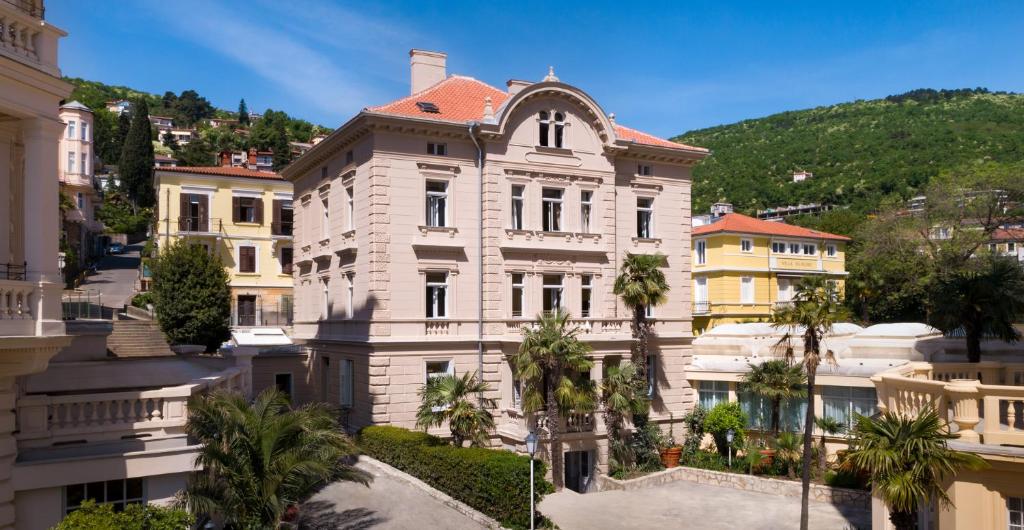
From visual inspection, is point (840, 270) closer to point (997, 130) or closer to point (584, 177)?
point (584, 177)

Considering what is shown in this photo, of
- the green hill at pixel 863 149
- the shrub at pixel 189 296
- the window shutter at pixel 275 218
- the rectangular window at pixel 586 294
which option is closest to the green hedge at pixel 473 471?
the rectangular window at pixel 586 294

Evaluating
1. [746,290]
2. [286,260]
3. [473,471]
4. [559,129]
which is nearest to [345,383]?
[473,471]

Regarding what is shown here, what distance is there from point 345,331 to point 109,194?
8522cm

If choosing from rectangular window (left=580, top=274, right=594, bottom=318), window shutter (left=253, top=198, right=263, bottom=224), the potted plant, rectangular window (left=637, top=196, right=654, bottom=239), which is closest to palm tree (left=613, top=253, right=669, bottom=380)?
rectangular window (left=580, top=274, right=594, bottom=318)

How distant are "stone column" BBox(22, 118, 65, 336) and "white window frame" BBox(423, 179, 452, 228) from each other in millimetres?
18994

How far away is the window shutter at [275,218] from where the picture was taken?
4816 cm

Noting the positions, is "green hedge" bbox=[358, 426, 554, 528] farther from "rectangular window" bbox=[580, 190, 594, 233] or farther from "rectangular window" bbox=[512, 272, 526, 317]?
"rectangular window" bbox=[580, 190, 594, 233]

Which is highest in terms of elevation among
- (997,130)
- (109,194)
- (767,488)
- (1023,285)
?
(997,130)

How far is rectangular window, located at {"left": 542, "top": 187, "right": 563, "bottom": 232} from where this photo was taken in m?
32.5

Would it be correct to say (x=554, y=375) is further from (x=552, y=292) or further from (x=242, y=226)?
(x=242, y=226)

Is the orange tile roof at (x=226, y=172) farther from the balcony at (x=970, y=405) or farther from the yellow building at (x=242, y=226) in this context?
the balcony at (x=970, y=405)

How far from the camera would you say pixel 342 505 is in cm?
2191

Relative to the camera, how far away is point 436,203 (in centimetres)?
3089

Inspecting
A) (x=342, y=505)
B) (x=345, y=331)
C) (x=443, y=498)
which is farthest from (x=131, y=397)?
(x=345, y=331)
